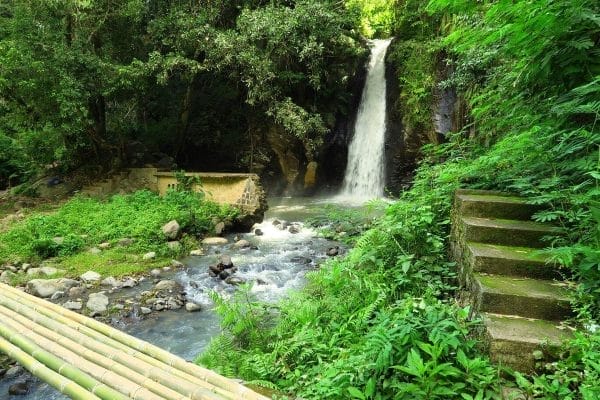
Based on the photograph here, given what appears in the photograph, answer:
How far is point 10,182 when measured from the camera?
52.8 feet

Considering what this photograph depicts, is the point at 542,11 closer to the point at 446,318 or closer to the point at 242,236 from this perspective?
the point at 446,318

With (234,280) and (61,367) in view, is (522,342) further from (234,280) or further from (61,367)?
(234,280)

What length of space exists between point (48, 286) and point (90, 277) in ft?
2.20

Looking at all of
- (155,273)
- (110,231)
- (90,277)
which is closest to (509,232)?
(155,273)

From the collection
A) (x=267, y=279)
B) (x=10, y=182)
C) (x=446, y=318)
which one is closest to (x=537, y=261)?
(x=446, y=318)

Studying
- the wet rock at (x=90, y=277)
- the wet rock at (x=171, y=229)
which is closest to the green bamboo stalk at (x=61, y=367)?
the wet rock at (x=90, y=277)

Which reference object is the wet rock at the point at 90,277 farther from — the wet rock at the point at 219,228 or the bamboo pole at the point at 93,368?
the bamboo pole at the point at 93,368

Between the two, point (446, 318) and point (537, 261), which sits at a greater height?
point (537, 261)

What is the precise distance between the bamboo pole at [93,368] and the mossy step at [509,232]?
8.00ft

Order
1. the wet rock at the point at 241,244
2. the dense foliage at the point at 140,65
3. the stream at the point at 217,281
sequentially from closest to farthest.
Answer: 1. the stream at the point at 217,281
2. the wet rock at the point at 241,244
3. the dense foliage at the point at 140,65

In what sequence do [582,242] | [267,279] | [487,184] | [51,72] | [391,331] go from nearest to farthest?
[391,331] < [582,242] < [487,184] < [267,279] < [51,72]

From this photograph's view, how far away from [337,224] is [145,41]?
8.79 meters

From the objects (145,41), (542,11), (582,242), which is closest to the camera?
(582,242)

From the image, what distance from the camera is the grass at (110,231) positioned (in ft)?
25.5
